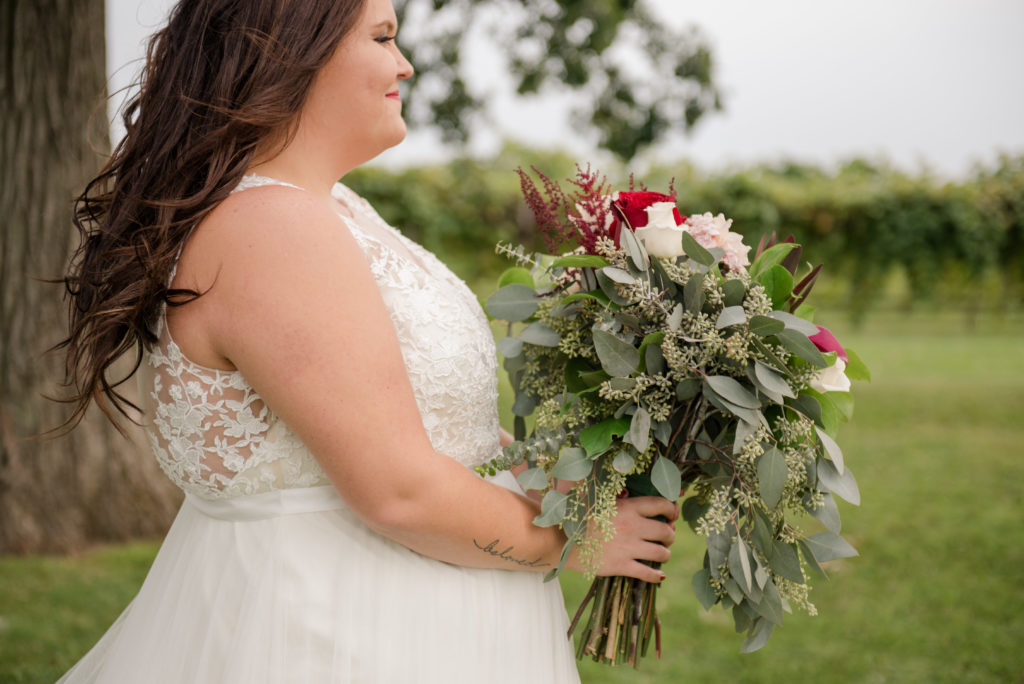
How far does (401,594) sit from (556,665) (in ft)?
1.50

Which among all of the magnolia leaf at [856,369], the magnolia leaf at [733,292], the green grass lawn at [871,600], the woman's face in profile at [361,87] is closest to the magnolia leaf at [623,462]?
the magnolia leaf at [733,292]

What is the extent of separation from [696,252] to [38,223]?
4.53m

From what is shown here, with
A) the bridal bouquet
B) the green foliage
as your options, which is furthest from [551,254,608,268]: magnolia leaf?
the green foliage

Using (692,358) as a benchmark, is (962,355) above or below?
below

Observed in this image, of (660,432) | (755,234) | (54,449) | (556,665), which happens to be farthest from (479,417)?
(755,234)

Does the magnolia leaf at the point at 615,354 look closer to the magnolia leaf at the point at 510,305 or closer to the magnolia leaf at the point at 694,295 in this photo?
the magnolia leaf at the point at 694,295

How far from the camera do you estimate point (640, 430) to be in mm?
1632

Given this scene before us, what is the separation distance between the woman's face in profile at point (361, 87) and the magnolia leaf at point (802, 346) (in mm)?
937

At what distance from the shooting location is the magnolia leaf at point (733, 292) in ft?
5.46

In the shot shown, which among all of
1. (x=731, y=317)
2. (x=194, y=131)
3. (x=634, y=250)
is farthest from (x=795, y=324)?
(x=194, y=131)

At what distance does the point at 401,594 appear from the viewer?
168 centimetres

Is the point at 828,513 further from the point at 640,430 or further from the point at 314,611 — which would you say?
the point at 314,611

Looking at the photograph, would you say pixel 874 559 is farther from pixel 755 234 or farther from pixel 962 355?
pixel 962 355

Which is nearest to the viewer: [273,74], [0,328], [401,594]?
[273,74]
